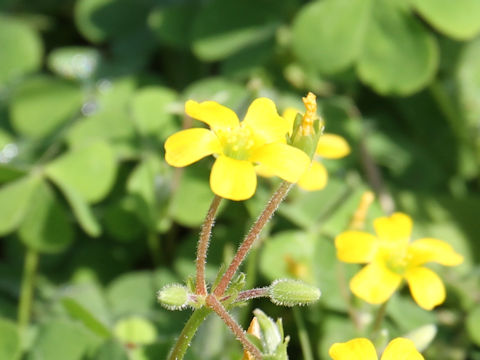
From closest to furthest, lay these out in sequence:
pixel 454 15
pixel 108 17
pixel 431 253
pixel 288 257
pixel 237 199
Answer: pixel 237 199 < pixel 431 253 < pixel 288 257 < pixel 454 15 < pixel 108 17

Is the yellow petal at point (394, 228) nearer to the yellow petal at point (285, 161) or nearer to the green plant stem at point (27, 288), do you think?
the yellow petal at point (285, 161)

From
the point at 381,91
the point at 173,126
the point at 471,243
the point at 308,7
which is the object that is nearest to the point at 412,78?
the point at 381,91

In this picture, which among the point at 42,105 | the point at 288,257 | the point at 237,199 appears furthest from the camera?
the point at 42,105

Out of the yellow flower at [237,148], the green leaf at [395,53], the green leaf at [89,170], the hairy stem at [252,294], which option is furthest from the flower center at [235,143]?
the green leaf at [395,53]

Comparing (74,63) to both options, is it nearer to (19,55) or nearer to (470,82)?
(19,55)

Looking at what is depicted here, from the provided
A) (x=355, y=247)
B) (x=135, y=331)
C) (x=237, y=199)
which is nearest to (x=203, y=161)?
(x=135, y=331)

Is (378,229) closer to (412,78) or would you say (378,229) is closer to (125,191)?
(412,78)
